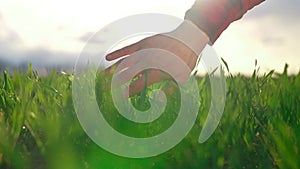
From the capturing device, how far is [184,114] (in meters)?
1.37

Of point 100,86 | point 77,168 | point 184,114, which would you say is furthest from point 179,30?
point 77,168

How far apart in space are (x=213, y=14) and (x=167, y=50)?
290 millimetres

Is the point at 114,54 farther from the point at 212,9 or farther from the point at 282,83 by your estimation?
the point at 282,83

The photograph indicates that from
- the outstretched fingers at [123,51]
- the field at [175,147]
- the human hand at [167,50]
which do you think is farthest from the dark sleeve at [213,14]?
the field at [175,147]

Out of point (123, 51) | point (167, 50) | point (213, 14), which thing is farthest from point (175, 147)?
point (213, 14)

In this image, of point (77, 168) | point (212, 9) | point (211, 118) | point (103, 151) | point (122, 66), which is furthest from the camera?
point (212, 9)

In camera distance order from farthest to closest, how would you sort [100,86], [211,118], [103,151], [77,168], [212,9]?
[212,9] < [100,86] < [211,118] < [103,151] < [77,168]

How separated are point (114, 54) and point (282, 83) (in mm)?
767

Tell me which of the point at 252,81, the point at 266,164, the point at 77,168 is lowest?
the point at 252,81

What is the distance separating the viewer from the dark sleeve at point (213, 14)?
192 centimetres

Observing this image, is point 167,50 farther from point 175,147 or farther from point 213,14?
point 175,147

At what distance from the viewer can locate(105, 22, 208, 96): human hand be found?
1.75 metres

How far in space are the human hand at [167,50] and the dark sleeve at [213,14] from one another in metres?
0.05

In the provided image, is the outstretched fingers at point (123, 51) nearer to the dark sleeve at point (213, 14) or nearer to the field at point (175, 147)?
the dark sleeve at point (213, 14)
